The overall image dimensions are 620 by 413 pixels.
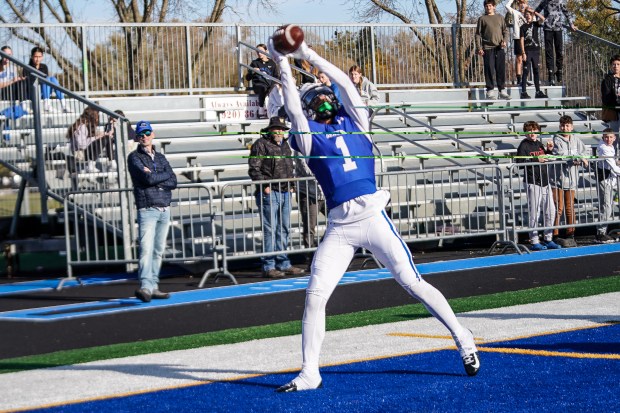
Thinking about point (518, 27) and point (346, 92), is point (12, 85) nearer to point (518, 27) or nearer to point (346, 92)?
point (346, 92)

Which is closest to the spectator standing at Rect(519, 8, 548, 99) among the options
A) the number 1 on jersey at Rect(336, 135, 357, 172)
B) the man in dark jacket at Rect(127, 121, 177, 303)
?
the man in dark jacket at Rect(127, 121, 177, 303)

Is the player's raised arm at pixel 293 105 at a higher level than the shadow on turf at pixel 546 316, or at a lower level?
higher

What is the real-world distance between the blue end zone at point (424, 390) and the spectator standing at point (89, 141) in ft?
28.8

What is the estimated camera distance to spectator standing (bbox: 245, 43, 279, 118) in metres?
22.0

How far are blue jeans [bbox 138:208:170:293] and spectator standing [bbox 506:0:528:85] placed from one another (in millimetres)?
12365

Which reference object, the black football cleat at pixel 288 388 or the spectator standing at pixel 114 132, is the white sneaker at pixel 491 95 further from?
the black football cleat at pixel 288 388

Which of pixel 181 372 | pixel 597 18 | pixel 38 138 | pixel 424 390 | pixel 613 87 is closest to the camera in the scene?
pixel 424 390

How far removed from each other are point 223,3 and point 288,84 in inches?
1165

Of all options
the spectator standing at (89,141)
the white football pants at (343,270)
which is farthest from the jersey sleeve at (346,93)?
the spectator standing at (89,141)

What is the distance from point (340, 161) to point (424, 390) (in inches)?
64.5

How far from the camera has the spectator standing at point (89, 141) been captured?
1627 centimetres

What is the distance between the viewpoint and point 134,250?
643 inches

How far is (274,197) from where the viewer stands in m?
15.7

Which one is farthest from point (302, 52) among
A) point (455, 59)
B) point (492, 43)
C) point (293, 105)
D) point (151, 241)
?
point (455, 59)
